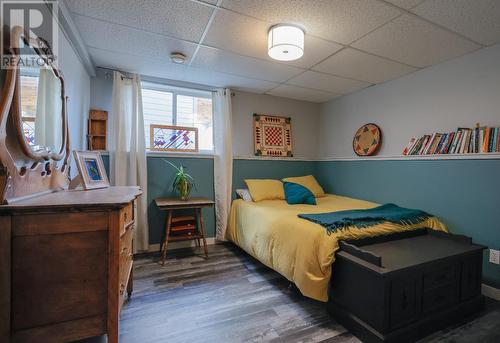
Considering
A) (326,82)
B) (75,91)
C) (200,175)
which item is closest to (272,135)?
(326,82)

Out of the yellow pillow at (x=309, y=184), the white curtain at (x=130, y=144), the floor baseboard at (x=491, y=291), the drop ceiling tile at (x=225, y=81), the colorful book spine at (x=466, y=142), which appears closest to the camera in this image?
the floor baseboard at (x=491, y=291)

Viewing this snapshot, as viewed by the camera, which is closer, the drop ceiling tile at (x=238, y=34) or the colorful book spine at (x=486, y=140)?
the drop ceiling tile at (x=238, y=34)

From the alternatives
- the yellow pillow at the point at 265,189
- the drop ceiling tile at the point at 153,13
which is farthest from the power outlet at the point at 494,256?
the drop ceiling tile at the point at 153,13

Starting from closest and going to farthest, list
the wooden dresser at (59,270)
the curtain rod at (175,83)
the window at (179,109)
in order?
the wooden dresser at (59,270), the curtain rod at (175,83), the window at (179,109)

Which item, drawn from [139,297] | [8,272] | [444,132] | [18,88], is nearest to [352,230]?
[444,132]

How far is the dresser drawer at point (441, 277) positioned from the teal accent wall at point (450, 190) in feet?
2.20

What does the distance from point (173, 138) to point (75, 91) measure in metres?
1.16

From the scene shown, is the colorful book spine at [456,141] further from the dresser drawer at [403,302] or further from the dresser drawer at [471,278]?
the dresser drawer at [403,302]

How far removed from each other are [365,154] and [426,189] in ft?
2.85

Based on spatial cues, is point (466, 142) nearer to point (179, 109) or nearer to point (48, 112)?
point (179, 109)

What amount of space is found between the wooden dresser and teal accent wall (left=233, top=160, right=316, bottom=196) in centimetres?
227

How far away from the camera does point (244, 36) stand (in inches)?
77.2

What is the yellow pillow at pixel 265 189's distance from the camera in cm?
305

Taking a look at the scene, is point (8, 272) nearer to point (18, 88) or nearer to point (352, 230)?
point (18, 88)
